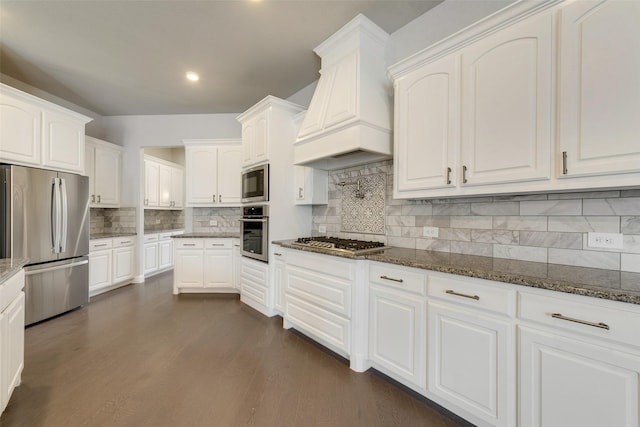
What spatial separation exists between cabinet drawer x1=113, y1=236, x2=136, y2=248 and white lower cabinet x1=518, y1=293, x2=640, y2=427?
516 cm

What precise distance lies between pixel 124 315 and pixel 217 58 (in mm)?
3253

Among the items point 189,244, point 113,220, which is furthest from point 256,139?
point 113,220

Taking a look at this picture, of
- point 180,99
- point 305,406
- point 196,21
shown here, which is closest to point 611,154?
point 305,406

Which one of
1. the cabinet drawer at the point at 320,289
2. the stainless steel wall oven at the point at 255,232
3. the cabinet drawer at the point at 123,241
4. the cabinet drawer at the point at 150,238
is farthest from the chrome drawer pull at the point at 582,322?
the cabinet drawer at the point at 150,238

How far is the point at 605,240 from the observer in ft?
4.95

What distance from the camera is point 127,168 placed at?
4.83m

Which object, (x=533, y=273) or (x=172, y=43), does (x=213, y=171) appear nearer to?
(x=172, y=43)

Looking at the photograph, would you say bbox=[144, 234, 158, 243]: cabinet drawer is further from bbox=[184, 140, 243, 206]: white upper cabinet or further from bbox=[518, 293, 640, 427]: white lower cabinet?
bbox=[518, 293, 640, 427]: white lower cabinet

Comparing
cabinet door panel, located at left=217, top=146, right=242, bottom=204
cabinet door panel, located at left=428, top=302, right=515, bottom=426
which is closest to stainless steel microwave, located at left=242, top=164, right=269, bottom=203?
cabinet door panel, located at left=217, top=146, right=242, bottom=204

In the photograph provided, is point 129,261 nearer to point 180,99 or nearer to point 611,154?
point 180,99

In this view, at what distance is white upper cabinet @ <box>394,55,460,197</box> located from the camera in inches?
73.9

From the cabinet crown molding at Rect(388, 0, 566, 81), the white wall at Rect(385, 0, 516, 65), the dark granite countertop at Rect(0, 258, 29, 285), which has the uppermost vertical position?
the white wall at Rect(385, 0, 516, 65)

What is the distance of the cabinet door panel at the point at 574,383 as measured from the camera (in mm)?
1069

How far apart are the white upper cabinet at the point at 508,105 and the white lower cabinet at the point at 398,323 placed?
2.65 ft
